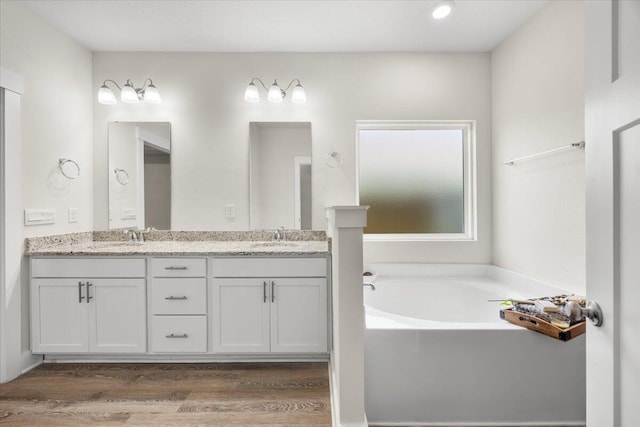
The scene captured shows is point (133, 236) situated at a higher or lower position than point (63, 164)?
lower

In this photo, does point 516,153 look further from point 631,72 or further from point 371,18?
point 631,72

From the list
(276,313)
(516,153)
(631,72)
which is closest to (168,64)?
(276,313)

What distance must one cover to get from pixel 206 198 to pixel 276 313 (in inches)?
47.4

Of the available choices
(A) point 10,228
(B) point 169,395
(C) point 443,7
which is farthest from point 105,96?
(C) point 443,7

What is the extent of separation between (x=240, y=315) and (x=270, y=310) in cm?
21

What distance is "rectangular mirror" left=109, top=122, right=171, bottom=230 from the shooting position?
121 inches

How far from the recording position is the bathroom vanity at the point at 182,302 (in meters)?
2.47

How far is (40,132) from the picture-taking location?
99.3 inches

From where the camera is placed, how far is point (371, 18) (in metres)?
2.53

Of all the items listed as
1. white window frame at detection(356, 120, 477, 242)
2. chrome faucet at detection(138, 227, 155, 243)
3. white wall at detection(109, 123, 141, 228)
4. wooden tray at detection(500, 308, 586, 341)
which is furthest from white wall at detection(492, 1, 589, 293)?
white wall at detection(109, 123, 141, 228)

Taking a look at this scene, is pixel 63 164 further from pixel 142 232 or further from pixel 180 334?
pixel 180 334

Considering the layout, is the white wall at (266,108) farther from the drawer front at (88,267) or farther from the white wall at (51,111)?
the drawer front at (88,267)

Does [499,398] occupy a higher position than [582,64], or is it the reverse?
[582,64]

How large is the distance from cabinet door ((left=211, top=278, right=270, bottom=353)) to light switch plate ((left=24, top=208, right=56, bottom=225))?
1272 millimetres
